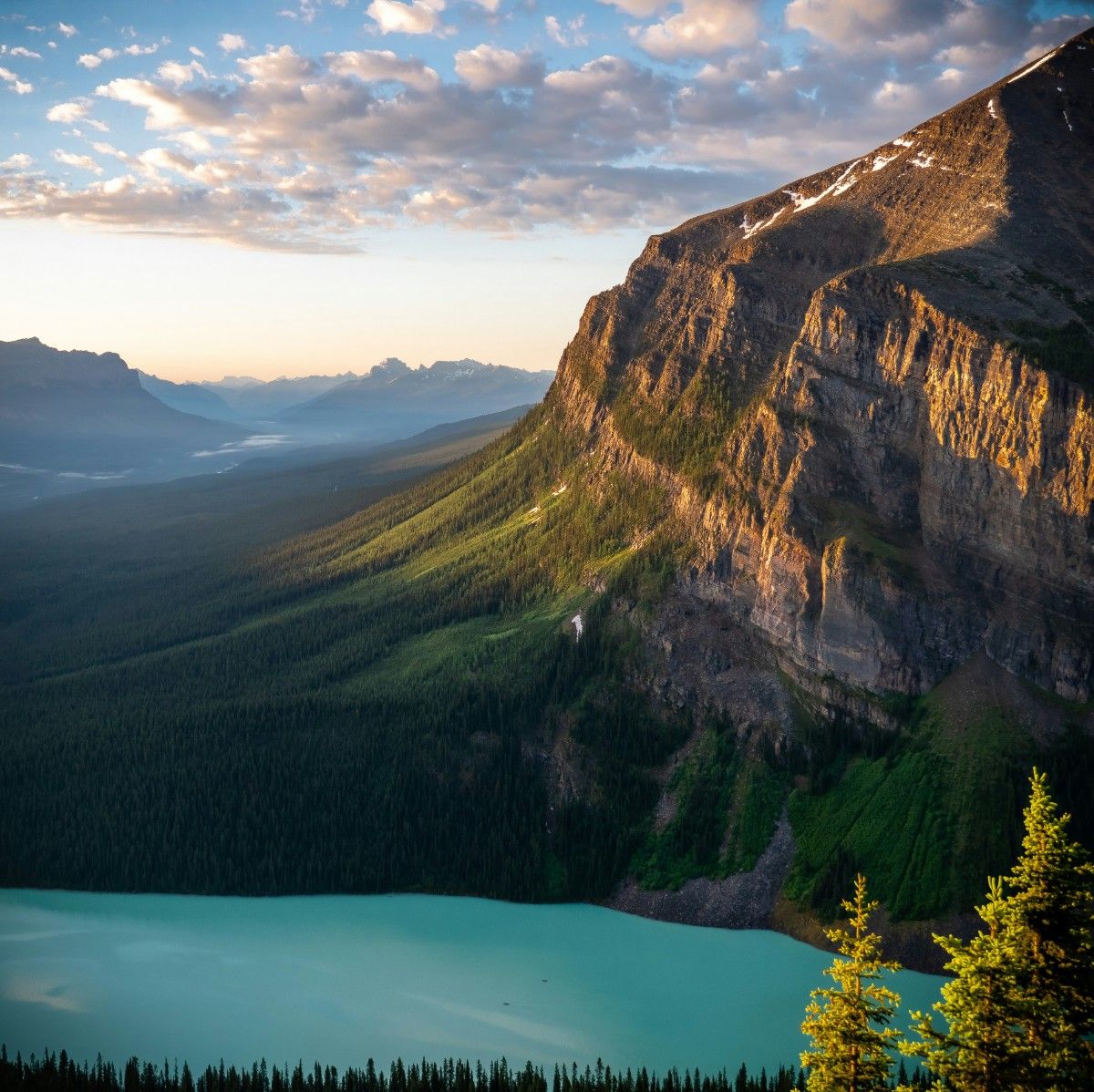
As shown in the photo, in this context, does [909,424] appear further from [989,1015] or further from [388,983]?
[989,1015]

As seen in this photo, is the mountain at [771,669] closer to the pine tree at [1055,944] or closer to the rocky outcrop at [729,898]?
the rocky outcrop at [729,898]

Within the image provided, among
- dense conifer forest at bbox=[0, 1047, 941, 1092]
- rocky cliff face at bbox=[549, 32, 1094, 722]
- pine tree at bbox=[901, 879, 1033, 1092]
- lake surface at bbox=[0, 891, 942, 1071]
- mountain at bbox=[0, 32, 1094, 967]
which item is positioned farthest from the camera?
rocky cliff face at bbox=[549, 32, 1094, 722]

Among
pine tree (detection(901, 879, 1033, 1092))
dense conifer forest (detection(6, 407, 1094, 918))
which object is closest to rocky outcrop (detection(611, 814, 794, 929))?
dense conifer forest (detection(6, 407, 1094, 918))

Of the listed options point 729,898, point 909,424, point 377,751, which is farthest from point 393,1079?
point 909,424

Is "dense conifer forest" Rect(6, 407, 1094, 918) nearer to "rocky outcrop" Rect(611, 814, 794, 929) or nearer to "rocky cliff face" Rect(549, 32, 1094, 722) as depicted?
"rocky outcrop" Rect(611, 814, 794, 929)

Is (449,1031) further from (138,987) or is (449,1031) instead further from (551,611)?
(551,611)

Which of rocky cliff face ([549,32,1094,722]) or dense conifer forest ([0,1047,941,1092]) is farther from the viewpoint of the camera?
rocky cliff face ([549,32,1094,722])

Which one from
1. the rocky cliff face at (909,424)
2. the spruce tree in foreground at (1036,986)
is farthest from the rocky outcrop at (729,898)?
the spruce tree in foreground at (1036,986)
